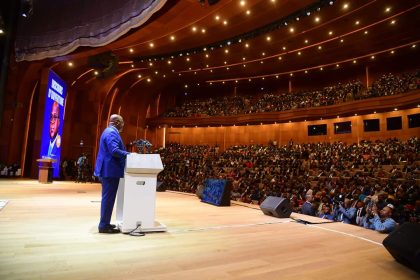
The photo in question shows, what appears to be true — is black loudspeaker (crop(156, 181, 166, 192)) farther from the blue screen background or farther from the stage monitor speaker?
the blue screen background

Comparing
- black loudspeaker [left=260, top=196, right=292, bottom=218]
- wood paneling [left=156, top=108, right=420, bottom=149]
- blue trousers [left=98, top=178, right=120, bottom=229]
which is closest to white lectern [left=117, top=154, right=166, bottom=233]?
blue trousers [left=98, top=178, right=120, bottom=229]

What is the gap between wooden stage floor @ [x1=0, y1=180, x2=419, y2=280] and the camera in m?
1.87

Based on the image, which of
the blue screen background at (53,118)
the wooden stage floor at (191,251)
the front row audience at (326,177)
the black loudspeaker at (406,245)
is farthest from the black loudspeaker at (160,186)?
the black loudspeaker at (406,245)

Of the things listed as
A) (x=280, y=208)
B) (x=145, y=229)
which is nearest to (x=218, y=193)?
(x=280, y=208)

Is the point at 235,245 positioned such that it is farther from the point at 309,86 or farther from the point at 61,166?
the point at 309,86

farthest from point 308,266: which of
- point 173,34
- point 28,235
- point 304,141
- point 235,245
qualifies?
point 304,141

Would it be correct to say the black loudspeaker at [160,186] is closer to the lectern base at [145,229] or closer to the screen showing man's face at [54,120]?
the lectern base at [145,229]

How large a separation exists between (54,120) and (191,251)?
11.8m

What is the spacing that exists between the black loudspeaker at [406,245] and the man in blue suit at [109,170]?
92.8 inches

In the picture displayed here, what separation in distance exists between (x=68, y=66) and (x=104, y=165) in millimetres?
10757

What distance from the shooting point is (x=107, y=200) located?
2816 mm

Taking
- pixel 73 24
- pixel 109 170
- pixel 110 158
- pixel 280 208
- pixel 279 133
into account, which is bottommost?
pixel 280 208

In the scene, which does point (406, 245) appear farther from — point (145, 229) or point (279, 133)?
point (279, 133)

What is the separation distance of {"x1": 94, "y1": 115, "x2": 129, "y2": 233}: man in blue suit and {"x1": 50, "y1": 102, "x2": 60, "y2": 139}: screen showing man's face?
10.5 m
